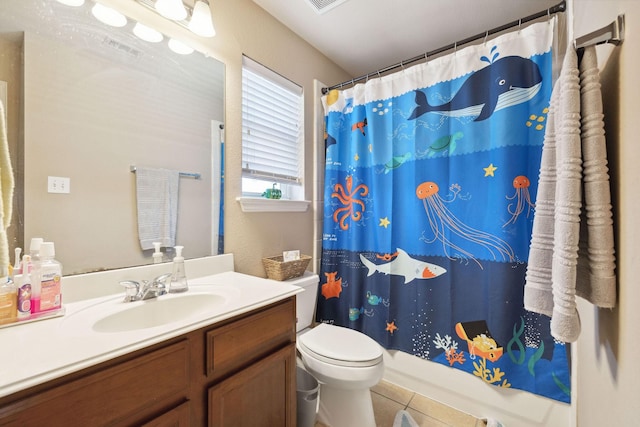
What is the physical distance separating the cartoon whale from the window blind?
3.20ft

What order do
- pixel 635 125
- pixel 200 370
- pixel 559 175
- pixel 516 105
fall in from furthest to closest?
pixel 516 105, pixel 200 370, pixel 559 175, pixel 635 125

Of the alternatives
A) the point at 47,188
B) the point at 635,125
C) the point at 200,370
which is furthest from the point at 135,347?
the point at 635,125

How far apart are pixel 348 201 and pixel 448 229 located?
70cm

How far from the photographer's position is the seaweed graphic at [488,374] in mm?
1367

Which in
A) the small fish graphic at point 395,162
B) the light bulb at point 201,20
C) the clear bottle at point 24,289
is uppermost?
the light bulb at point 201,20

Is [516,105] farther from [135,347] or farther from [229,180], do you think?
[135,347]

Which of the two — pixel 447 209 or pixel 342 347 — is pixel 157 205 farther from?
pixel 447 209

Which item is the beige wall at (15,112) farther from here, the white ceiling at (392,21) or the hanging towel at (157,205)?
the white ceiling at (392,21)

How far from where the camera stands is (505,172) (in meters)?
1.34

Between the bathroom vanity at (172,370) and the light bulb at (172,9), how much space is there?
121 cm

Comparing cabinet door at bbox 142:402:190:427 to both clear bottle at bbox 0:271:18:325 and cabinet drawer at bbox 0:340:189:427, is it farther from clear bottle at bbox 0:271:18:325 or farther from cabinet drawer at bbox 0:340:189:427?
clear bottle at bbox 0:271:18:325

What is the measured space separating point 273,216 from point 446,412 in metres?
1.54

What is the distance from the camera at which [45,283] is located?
80 centimetres

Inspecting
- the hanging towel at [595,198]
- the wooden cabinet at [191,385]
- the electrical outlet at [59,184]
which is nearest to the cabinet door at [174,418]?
the wooden cabinet at [191,385]
